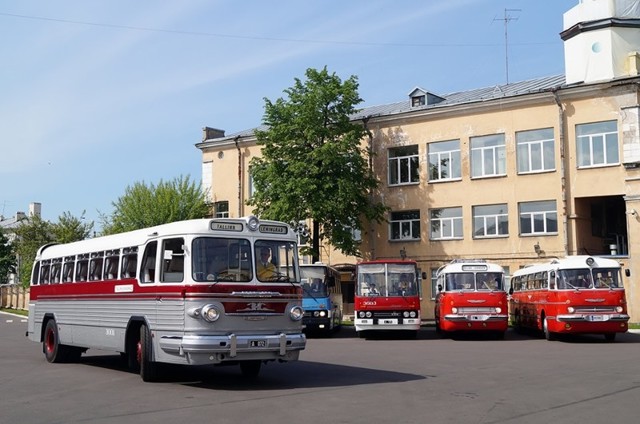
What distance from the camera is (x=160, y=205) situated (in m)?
49.8

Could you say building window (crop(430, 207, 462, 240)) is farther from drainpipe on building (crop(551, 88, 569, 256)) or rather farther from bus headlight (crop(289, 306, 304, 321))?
bus headlight (crop(289, 306, 304, 321))

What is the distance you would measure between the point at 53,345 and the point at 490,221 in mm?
26161

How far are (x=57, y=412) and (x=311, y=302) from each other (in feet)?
61.0

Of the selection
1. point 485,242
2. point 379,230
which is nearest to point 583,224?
point 485,242

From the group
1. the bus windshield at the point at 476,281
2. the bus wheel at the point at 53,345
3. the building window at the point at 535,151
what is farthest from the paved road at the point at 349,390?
the building window at the point at 535,151

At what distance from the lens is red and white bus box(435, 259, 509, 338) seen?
1043 inches

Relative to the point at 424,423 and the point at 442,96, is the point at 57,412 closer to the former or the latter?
the point at 424,423

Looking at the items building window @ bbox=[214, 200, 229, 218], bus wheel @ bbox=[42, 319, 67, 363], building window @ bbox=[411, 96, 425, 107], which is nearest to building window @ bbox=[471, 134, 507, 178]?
building window @ bbox=[411, 96, 425, 107]

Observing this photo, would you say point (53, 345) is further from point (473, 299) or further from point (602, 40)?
point (602, 40)

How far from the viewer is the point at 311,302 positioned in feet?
95.0

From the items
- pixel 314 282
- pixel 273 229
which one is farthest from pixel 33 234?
pixel 273 229

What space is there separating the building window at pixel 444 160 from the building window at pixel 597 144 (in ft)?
21.3

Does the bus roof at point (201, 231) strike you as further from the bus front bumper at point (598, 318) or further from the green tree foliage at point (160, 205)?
the green tree foliage at point (160, 205)

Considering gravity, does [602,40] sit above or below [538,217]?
above
